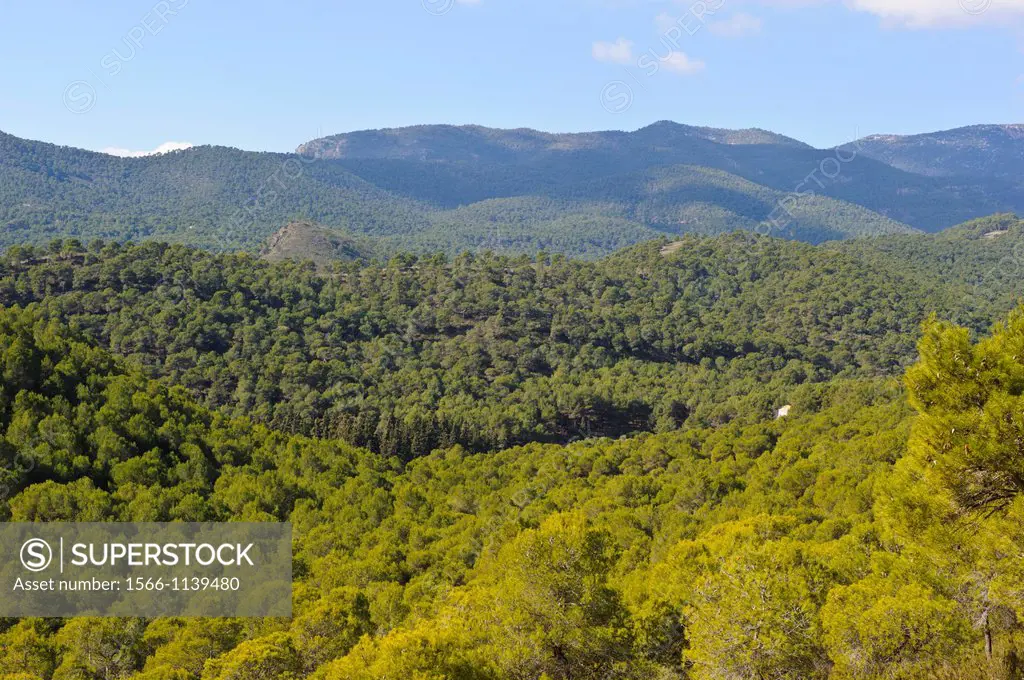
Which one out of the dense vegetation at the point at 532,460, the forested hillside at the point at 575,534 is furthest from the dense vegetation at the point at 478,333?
the forested hillside at the point at 575,534

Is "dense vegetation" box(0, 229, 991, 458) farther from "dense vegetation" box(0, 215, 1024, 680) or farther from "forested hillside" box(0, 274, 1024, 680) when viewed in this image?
"forested hillside" box(0, 274, 1024, 680)

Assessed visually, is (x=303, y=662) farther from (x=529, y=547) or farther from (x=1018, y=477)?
(x=1018, y=477)

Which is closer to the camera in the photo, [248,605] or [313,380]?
[248,605]

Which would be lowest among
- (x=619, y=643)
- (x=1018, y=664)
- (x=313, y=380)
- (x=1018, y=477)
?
(x=313, y=380)

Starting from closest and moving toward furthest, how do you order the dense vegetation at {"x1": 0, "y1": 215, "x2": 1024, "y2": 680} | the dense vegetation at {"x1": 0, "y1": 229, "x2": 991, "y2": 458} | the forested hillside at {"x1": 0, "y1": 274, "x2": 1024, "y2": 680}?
the forested hillside at {"x1": 0, "y1": 274, "x2": 1024, "y2": 680}
the dense vegetation at {"x1": 0, "y1": 215, "x2": 1024, "y2": 680}
the dense vegetation at {"x1": 0, "y1": 229, "x2": 991, "y2": 458}

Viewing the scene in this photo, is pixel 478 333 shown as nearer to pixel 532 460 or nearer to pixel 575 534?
pixel 532 460

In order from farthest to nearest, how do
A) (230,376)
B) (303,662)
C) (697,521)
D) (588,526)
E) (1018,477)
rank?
(230,376), (697,521), (303,662), (588,526), (1018,477)

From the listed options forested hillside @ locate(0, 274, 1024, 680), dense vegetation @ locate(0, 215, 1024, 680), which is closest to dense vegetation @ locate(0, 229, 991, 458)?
dense vegetation @ locate(0, 215, 1024, 680)

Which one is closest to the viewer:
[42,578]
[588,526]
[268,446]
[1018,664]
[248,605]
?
[1018,664]

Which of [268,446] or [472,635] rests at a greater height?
[472,635]

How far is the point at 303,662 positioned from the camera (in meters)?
22.9

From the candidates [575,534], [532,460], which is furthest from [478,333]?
[575,534]

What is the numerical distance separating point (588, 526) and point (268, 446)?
140 ft

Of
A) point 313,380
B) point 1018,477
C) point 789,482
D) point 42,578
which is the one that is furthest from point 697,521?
point 313,380
